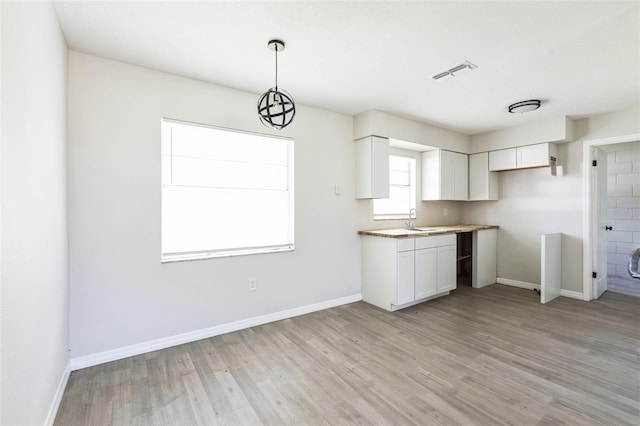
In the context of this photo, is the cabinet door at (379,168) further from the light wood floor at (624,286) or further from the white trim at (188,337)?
the light wood floor at (624,286)

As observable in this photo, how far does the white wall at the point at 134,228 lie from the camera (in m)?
2.35

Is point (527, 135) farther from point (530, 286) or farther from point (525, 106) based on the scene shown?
point (530, 286)

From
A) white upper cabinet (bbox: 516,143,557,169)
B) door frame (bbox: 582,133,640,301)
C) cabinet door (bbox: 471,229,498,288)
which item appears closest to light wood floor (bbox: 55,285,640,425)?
door frame (bbox: 582,133,640,301)

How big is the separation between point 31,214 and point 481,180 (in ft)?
17.9

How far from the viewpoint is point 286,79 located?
2.82 metres

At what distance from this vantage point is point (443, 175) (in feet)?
15.5

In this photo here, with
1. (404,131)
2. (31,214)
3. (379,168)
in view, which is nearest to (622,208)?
(404,131)

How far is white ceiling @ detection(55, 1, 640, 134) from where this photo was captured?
1.86m

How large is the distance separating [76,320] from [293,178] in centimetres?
234

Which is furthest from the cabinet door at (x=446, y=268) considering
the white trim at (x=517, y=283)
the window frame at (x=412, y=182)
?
the white trim at (x=517, y=283)

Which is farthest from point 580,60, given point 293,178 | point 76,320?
point 76,320

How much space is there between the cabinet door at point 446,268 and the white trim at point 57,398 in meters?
3.93

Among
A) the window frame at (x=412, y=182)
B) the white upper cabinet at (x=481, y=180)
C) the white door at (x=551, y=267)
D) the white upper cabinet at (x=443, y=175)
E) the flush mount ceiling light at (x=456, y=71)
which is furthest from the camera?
the white upper cabinet at (x=481, y=180)

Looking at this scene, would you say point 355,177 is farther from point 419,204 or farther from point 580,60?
point 580,60
